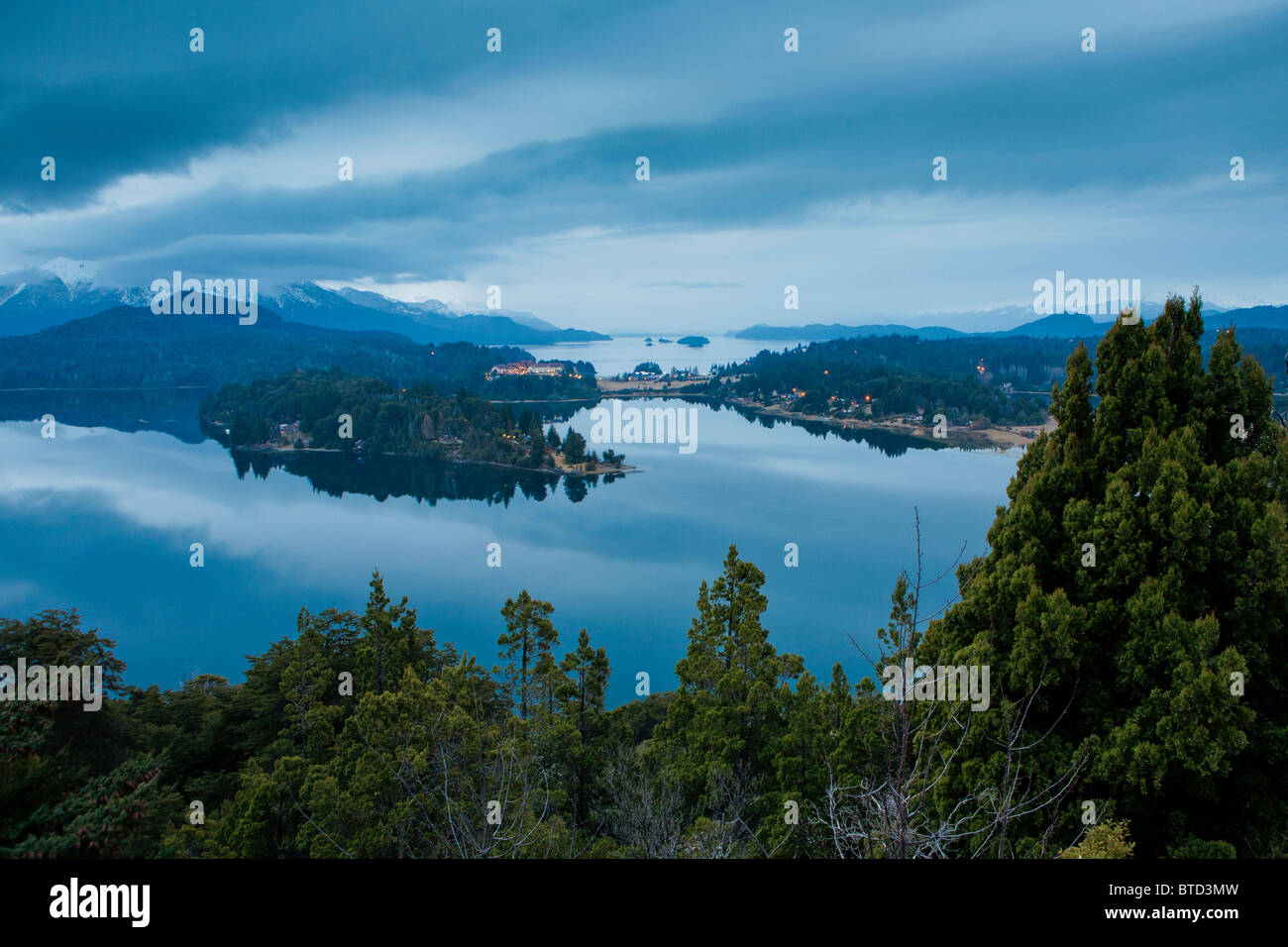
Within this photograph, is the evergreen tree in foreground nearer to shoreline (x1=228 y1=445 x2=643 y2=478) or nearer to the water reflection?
the water reflection

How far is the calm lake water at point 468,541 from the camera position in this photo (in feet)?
84.1

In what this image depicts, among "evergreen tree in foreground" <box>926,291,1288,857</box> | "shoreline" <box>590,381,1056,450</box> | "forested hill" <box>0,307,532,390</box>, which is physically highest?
"forested hill" <box>0,307,532,390</box>

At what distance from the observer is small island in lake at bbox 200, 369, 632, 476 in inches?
2267

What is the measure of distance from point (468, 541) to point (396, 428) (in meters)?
34.9

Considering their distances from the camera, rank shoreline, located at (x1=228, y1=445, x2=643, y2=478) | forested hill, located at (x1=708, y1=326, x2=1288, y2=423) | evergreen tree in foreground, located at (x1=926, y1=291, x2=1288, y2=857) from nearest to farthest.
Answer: evergreen tree in foreground, located at (x1=926, y1=291, x2=1288, y2=857) → shoreline, located at (x1=228, y1=445, x2=643, y2=478) → forested hill, located at (x1=708, y1=326, x2=1288, y2=423)

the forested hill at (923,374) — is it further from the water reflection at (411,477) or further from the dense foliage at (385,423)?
the water reflection at (411,477)

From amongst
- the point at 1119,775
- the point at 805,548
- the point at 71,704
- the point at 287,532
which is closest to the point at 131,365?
the point at 287,532

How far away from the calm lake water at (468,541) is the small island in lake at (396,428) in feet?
11.9

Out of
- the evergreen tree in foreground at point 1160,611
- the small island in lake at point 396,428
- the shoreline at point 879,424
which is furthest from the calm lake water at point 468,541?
the evergreen tree in foreground at point 1160,611

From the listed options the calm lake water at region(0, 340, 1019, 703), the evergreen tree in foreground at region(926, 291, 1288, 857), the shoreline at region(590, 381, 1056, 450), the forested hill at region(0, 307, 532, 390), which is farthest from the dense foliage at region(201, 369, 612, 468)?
the evergreen tree in foreground at region(926, 291, 1288, 857)

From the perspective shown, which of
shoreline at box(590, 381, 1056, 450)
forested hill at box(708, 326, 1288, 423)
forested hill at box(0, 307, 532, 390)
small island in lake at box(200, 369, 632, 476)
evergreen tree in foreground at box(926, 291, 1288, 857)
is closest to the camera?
evergreen tree in foreground at box(926, 291, 1288, 857)

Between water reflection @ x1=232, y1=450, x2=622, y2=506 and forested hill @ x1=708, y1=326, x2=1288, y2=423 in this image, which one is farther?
forested hill @ x1=708, y1=326, x2=1288, y2=423

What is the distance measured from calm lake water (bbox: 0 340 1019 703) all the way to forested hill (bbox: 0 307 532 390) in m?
53.5

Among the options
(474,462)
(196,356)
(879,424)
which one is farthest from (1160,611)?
(196,356)
